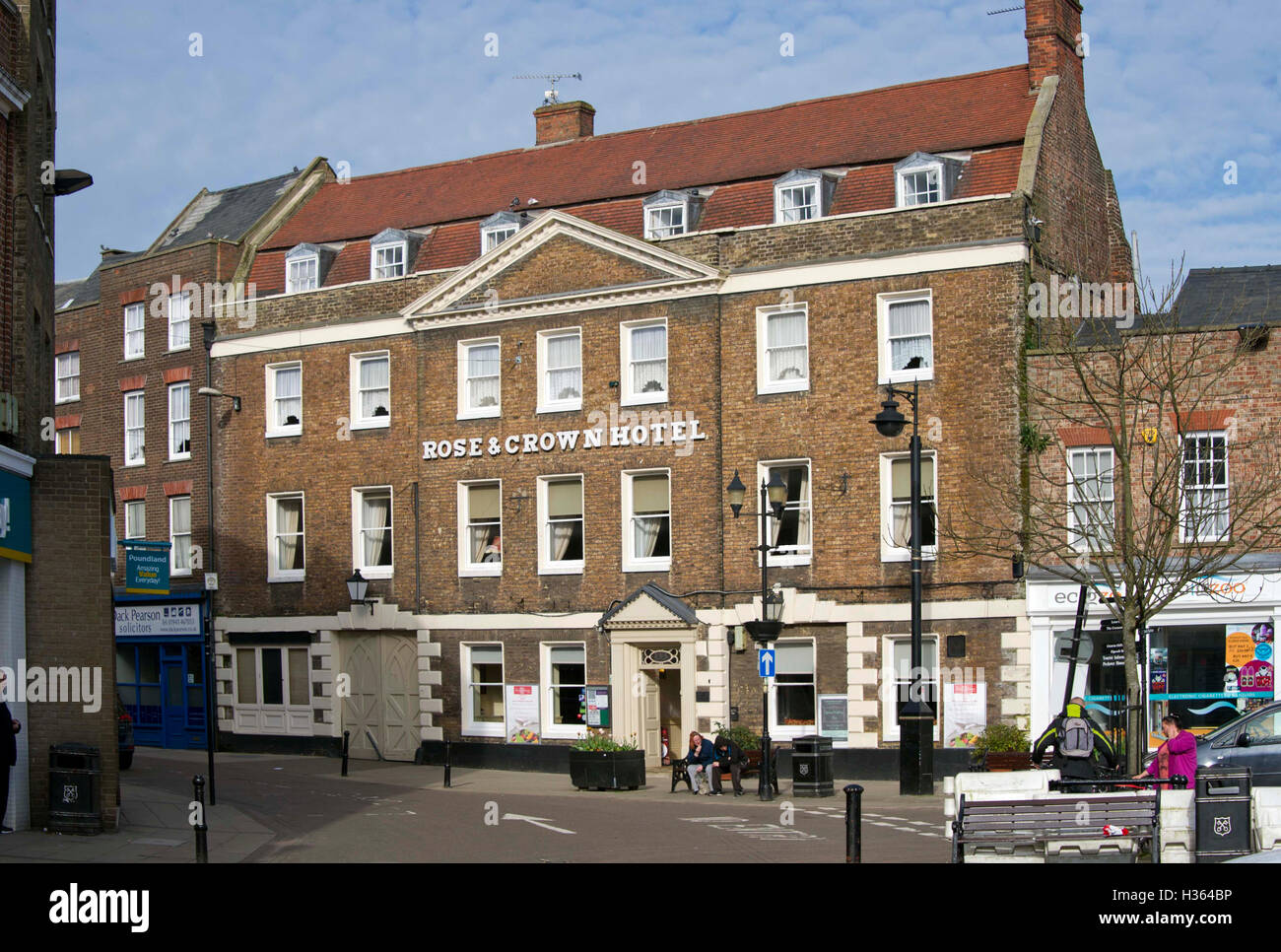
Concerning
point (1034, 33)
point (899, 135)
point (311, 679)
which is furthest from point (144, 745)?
point (1034, 33)

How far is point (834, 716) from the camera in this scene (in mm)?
29391

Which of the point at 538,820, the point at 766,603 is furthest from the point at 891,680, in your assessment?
the point at 538,820

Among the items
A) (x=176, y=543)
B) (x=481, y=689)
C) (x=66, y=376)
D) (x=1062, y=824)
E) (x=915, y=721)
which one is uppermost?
(x=66, y=376)

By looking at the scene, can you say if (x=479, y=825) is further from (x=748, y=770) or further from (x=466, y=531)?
(x=466, y=531)

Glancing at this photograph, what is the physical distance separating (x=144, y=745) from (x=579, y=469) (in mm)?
15731

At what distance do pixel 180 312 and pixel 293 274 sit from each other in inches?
142

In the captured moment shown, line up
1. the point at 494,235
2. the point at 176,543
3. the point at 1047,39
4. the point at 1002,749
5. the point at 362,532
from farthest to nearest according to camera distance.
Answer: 1. the point at 176,543
2. the point at 362,532
3. the point at 494,235
4. the point at 1047,39
5. the point at 1002,749

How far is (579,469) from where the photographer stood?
32.4m

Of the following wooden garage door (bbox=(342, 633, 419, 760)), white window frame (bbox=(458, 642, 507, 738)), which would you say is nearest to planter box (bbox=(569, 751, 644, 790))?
white window frame (bbox=(458, 642, 507, 738))

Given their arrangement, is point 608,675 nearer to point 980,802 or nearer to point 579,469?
point 579,469

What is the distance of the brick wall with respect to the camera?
20.2 m

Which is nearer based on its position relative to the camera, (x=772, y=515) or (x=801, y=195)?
(x=772, y=515)

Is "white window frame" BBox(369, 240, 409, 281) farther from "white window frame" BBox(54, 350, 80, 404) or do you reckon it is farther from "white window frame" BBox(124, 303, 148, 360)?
"white window frame" BBox(54, 350, 80, 404)

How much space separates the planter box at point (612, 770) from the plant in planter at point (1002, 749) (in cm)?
594
